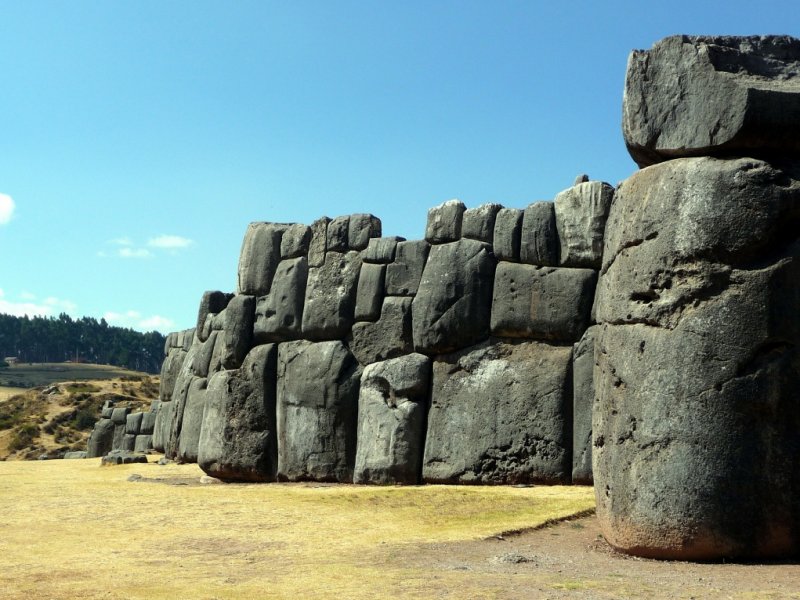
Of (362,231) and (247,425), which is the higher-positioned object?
(362,231)

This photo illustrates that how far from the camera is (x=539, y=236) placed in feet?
46.4

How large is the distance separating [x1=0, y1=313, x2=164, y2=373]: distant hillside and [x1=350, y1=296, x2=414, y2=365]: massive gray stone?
92.3m

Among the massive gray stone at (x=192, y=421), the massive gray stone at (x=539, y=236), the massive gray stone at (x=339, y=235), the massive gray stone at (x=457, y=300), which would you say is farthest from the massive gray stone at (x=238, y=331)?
the massive gray stone at (x=539, y=236)

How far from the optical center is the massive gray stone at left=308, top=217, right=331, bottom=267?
1662 cm

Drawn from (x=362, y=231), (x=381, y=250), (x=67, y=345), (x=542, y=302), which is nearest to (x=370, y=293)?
(x=381, y=250)

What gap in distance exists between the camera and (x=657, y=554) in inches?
306

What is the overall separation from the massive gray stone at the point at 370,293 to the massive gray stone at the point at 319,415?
65 cm

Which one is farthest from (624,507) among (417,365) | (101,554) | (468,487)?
(417,365)

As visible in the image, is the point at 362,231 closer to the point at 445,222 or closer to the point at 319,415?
the point at 445,222

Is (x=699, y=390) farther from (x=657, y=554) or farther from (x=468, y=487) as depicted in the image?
(x=468, y=487)

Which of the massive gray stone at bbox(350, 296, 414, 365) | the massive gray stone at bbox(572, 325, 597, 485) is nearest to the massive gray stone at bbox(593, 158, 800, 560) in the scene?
the massive gray stone at bbox(572, 325, 597, 485)

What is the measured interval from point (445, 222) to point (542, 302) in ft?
6.95

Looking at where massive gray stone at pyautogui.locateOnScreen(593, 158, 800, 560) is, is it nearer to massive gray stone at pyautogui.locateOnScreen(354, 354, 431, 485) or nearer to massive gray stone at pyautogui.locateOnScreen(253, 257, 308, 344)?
massive gray stone at pyautogui.locateOnScreen(354, 354, 431, 485)

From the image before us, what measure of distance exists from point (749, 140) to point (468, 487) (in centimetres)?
681
